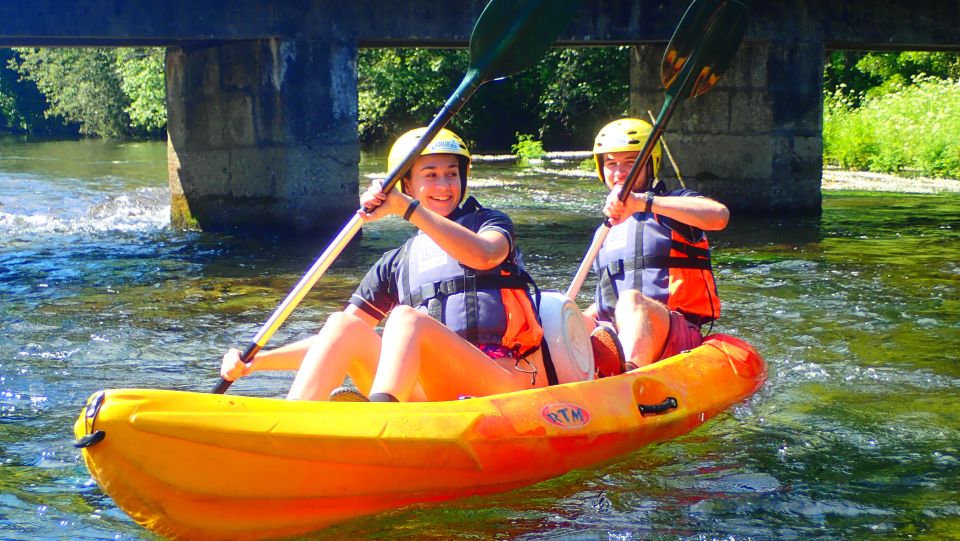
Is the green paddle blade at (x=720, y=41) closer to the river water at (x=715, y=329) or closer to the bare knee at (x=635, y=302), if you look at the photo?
the river water at (x=715, y=329)

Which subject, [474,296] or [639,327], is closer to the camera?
[474,296]

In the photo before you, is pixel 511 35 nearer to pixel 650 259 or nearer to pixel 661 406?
pixel 650 259

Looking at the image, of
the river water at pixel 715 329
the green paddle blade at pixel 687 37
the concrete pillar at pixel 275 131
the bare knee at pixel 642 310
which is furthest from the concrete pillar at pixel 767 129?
the bare knee at pixel 642 310

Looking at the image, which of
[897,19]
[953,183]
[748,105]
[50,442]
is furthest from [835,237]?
[50,442]

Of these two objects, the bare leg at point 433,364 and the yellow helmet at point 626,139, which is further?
the yellow helmet at point 626,139

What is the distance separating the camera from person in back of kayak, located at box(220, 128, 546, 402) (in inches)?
145

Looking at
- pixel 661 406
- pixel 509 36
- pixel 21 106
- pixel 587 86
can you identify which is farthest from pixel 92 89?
pixel 661 406

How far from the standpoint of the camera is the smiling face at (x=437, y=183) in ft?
13.2

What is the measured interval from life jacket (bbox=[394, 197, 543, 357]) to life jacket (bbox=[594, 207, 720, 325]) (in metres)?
1.07

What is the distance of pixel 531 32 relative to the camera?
500 centimetres

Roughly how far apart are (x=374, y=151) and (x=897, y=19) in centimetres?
1726

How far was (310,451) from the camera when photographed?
3305 mm

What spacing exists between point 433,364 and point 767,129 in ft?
29.4

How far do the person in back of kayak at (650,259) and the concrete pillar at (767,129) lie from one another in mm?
7299
